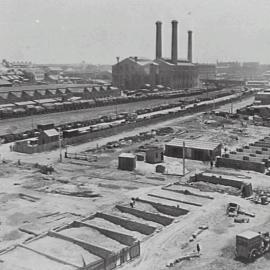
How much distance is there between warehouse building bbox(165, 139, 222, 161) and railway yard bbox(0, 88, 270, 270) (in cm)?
74

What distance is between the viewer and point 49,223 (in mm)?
20750

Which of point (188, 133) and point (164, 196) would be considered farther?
point (188, 133)

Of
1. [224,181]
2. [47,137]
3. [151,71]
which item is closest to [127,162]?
[224,181]

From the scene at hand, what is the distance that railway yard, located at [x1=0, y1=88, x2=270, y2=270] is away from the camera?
54.7 ft

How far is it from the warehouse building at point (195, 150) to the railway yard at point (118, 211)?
739mm

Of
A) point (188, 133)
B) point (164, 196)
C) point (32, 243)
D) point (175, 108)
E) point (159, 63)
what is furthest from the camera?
point (159, 63)

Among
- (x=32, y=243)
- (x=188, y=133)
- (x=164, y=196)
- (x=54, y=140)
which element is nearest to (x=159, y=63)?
(x=188, y=133)

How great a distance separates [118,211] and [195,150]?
14.5 metres

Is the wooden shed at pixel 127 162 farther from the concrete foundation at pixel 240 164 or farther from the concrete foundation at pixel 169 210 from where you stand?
the concrete foundation at pixel 169 210

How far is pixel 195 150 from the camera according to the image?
35375 millimetres

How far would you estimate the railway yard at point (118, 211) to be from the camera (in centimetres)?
1669

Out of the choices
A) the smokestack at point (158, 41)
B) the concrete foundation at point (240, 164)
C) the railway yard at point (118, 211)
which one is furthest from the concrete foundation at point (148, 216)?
the smokestack at point (158, 41)

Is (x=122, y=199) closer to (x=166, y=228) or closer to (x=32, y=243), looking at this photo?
(x=166, y=228)

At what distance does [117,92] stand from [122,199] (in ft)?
224
